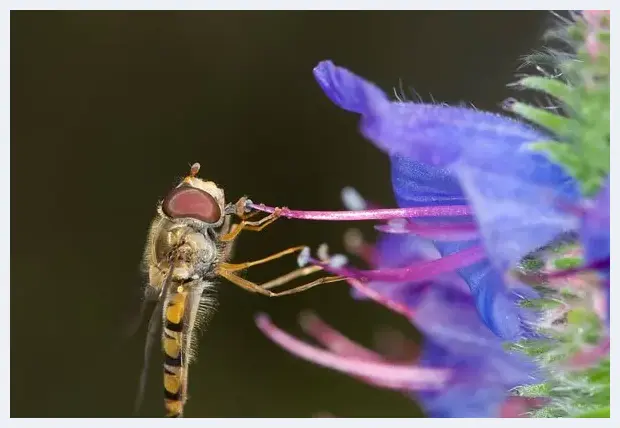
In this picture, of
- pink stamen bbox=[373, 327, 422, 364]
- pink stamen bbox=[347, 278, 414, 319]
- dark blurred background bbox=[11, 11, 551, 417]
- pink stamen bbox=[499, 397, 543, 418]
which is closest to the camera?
pink stamen bbox=[499, 397, 543, 418]

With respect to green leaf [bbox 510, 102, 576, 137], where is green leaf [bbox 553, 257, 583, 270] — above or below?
below

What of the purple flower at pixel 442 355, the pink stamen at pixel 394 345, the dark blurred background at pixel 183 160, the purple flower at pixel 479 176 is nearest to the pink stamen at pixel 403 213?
the purple flower at pixel 479 176

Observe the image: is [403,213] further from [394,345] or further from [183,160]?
[183,160]

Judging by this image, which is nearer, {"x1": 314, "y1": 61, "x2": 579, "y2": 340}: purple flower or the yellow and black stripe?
{"x1": 314, "y1": 61, "x2": 579, "y2": 340}: purple flower

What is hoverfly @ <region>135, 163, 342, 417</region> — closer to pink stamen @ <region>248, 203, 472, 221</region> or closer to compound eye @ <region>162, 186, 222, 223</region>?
compound eye @ <region>162, 186, 222, 223</region>

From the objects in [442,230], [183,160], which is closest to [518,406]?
[442,230]

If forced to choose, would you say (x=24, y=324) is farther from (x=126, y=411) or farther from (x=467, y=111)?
(x=467, y=111)

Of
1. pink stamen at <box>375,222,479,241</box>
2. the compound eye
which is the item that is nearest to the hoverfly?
the compound eye

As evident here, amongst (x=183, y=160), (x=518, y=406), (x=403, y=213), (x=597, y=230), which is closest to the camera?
(x=597, y=230)
